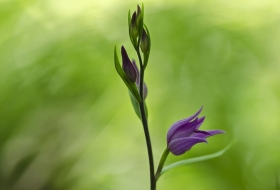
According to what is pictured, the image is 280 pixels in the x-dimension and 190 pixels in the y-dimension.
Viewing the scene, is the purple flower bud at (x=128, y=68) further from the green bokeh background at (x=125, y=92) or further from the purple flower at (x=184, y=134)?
the green bokeh background at (x=125, y=92)

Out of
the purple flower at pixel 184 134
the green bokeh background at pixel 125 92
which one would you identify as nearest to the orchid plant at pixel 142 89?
the purple flower at pixel 184 134

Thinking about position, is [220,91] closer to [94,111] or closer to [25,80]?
[94,111]

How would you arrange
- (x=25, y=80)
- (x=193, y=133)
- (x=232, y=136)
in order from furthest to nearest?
(x=25, y=80)
(x=232, y=136)
(x=193, y=133)

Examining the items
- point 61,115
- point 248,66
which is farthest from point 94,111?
point 248,66

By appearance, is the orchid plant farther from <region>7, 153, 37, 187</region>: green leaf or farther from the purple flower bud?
<region>7, 153, 37, 187</region>: green leaf

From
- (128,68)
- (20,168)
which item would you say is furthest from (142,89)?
(20,168)

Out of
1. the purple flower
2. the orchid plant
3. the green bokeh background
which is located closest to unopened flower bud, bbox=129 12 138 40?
the orchid plant
